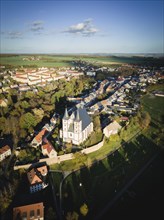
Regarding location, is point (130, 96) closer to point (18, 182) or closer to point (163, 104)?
point (163, 104)

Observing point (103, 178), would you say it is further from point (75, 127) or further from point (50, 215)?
point (75, 127)

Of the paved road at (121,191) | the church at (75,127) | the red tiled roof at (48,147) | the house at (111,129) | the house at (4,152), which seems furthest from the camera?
the house at (111,129)

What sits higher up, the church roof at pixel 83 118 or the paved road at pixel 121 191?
the church roof at pixel 83 118

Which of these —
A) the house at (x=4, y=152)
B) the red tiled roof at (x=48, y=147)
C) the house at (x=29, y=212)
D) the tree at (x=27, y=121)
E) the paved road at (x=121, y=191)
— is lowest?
the paved road at (x=121, y=191)

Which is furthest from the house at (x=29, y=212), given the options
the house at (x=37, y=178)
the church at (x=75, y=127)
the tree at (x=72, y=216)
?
the church at (x=75, y=127)

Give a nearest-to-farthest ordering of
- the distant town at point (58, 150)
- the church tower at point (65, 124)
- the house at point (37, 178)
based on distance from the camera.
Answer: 1. the distant town at point (58, 150)
2. the house at point (37, 178)
3. the church tower at point (65, 124)

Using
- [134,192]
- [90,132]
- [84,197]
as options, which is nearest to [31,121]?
[90,132]

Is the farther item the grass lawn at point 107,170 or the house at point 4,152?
the house at point 4,152

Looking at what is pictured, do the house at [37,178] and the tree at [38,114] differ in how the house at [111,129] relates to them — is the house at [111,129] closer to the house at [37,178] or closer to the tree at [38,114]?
the house at [37,178]
